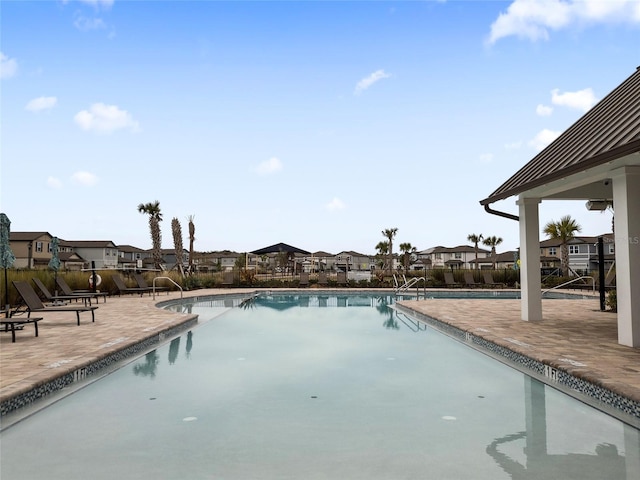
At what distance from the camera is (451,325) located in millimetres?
9070

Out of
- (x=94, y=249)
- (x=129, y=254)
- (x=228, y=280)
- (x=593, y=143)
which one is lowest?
(x=228, y=280)

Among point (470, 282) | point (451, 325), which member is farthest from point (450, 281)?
point (451, 325)

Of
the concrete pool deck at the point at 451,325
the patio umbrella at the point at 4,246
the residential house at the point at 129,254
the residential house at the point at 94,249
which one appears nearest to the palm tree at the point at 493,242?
the residential house at the point at 129,254

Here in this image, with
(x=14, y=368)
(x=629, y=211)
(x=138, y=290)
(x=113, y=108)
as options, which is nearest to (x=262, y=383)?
(x=14, y=368)

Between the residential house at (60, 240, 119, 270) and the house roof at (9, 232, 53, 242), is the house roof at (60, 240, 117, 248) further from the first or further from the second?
the house roof at (9, 232, 53, 242)

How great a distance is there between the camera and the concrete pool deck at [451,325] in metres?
4.73

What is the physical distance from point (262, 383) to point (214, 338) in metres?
3.76

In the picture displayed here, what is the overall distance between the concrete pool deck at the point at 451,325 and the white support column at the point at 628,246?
0.35 meters

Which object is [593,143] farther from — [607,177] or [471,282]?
[471,282]

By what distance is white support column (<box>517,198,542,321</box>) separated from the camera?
352 inches

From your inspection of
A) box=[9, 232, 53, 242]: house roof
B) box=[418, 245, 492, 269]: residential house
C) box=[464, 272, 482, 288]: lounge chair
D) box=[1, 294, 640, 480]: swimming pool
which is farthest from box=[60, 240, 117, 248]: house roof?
box=[1, 294, 640, 480]: swimming pool

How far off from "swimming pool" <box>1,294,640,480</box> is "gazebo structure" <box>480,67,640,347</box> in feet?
6.65

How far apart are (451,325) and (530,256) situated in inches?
80.5

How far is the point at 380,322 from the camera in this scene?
37.2ft
